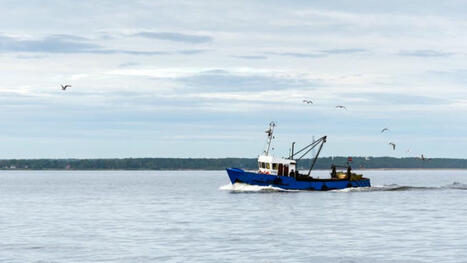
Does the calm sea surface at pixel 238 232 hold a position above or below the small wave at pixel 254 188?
below

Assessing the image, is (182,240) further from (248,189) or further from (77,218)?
(248,189)

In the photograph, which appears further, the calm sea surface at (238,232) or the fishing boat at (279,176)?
the fishing boat at (279,176)

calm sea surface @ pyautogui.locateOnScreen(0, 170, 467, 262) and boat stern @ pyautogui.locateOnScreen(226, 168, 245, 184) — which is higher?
boat stern @ pyautogui.locateOnScreen(226, 168, 245, 184)

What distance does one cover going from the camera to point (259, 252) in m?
49.7

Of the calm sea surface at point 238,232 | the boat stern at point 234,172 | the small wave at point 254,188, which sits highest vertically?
the boat stern at point 234,172

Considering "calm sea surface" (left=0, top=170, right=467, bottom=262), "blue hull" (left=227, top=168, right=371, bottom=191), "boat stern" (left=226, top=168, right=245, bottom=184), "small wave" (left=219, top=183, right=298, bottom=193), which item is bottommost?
"calm sea surface" (left=0, top=170, right=467, bottom=262)

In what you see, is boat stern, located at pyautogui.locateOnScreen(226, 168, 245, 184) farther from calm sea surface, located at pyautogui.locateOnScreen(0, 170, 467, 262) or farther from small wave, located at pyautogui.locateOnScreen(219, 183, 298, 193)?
calm sea surface, located at pyautogui.locateOnScreen(0, 170, 467, 262)

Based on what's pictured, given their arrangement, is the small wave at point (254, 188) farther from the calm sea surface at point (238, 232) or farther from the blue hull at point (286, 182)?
the calm sea surface at point (238, 232)

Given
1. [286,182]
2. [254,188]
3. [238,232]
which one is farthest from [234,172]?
[238,232]

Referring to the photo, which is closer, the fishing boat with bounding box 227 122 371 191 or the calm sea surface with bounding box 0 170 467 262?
the calm sea surface with bounding box 0 170 467 262

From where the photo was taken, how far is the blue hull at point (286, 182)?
115m

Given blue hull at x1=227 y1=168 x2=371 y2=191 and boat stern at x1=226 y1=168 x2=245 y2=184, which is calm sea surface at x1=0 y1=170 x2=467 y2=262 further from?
boat stern at x1=226 y1=168 x2=245 y2=184

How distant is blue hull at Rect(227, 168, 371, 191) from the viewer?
4510 inches

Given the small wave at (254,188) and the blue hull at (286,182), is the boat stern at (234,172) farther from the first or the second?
the small wave at (254,188)
